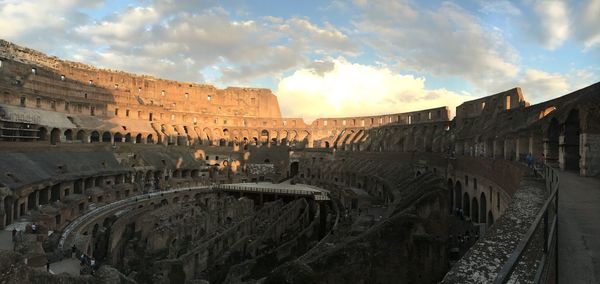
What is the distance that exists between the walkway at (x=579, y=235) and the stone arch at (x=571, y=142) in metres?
5.37

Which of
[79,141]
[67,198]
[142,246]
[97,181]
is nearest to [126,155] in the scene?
[79,141]

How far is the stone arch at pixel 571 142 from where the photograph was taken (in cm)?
1351

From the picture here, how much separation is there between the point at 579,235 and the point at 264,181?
39.7 meters

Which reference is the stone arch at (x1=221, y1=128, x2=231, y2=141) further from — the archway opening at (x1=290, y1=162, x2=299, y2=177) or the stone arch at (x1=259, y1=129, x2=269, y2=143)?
the archway opening at (x1=290, y1=162, x2=299, y2=177)

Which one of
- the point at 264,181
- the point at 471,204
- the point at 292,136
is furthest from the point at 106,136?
the point at 471,204

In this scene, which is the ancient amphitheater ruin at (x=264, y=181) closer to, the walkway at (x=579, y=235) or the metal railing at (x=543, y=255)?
the metal railing at (x=543, y=255)

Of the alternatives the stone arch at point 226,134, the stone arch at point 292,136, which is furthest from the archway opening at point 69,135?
the stone arch at point 292,136

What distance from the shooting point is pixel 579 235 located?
17.9ft

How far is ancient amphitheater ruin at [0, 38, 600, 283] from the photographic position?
888 cm

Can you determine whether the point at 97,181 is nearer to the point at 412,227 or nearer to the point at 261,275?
the point at 261,275

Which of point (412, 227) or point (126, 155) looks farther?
→ point (126, 155)

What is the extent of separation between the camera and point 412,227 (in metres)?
9.35

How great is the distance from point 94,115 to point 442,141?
107ft

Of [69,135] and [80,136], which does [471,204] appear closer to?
[69,135]
